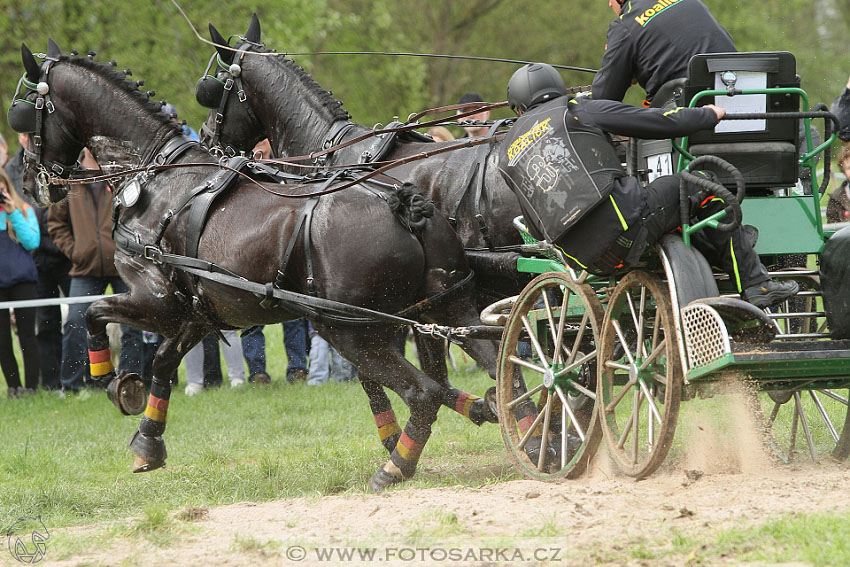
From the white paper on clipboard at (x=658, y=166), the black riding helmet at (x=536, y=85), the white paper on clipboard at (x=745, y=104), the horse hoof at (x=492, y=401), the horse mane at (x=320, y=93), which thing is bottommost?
the horse hoof at (x=492, y=401)

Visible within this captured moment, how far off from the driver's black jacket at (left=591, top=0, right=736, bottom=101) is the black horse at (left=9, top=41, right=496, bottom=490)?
130 cm

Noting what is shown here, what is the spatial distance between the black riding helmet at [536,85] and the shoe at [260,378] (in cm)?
613

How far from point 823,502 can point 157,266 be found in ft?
13.4

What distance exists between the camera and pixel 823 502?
422 cm

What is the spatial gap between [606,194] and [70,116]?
160 inches

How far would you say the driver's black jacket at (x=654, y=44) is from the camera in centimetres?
522

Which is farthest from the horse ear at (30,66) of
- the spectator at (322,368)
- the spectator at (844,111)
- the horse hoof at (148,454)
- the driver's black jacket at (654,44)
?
the spectator at (844,111)

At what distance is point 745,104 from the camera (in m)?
4.86

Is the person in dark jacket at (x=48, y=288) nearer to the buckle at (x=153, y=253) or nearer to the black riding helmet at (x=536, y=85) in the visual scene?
the buckle at (x=153, y=253)

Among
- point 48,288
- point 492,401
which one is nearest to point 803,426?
point 492,401

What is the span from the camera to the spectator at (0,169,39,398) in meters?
10.1

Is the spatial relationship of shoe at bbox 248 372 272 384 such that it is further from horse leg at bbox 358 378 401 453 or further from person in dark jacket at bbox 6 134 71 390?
horse leg at bbox 358 378 401 453

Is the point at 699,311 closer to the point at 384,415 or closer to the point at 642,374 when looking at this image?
the point at 642,374

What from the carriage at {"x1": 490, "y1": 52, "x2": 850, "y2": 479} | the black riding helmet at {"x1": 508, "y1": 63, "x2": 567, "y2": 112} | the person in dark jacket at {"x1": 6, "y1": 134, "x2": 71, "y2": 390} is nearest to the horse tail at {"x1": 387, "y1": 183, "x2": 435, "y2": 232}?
the carriage at {"x1": 490, "y1": 52, "x2": 850, "y2": 479}
